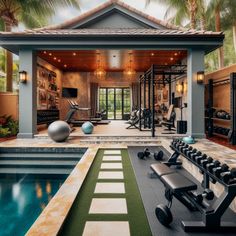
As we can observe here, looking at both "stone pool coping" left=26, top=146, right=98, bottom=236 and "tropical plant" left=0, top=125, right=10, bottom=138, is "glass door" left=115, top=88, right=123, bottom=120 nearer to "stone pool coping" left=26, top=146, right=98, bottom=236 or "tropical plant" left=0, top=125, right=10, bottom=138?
"tropical plant" left=0, top=125, right=10, bottom=138

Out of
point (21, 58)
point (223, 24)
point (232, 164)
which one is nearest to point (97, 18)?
point (21, 58)

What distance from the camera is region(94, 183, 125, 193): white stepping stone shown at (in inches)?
129

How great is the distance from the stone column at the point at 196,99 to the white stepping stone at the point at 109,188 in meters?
4.69

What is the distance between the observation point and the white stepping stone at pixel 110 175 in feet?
12.7

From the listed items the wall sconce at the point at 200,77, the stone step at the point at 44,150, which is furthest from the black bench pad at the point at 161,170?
the wall sconce at the point at 200,77

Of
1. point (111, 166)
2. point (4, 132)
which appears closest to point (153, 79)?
point (111, 166)

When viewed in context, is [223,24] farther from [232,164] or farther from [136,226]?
[136,226]

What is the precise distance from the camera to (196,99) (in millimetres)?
7516

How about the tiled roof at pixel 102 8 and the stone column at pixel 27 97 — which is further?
the tiled roof at pixel 102 8

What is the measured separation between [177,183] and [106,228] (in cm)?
84

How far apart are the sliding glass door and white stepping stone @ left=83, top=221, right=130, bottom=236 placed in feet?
47.0

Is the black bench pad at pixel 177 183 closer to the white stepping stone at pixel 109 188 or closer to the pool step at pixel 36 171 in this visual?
the white stepping stone at pixel 109 188

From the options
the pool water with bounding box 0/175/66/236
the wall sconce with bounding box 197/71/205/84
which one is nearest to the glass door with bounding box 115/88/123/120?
the wall sconce with bounding box 197/71/205/84

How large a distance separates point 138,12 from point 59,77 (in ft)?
20.0
